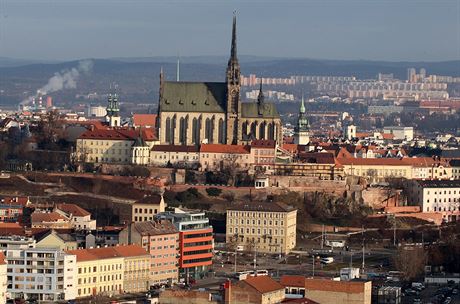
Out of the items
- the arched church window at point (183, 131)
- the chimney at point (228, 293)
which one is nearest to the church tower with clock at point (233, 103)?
the arched church window at point (183, 131)

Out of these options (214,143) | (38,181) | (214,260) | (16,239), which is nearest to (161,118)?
(214,143)

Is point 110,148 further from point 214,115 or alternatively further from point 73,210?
point 73,210

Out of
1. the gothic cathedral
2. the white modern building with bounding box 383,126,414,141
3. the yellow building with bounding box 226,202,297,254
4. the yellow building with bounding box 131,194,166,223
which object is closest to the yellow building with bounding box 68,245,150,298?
the yellow building with bounding box 131,194,166,223

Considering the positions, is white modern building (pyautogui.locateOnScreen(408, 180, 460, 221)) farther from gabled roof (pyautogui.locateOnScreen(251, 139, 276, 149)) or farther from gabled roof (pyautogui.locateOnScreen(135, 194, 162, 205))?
gabled roof (pyautogui.locateOnScreen(135, 194, 162, 205))

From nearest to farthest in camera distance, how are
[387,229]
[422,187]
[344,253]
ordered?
[344,253]
[387,229]
[422,187]

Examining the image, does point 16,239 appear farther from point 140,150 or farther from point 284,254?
point 140,150

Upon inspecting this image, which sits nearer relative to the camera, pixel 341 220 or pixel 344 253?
pixel 344 253

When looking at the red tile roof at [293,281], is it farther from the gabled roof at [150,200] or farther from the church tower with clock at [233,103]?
the church tower with clock at [233,103]
